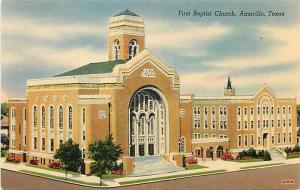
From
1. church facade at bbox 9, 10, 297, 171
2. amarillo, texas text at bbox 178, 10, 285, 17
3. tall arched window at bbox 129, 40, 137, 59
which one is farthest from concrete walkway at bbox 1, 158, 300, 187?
amarillo, texas text at bbox 178, 10, 285, 17

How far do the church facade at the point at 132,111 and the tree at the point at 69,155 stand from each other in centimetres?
11

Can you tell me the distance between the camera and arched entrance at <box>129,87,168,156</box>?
29.0 ft

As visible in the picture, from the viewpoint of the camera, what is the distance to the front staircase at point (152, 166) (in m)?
8.63

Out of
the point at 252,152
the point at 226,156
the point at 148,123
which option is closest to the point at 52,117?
the point at 148,123

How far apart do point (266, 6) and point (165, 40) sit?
68.8 inches

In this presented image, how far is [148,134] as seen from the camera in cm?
897

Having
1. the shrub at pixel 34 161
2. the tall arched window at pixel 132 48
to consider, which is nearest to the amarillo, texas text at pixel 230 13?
the tall arched window at pixel 132 48

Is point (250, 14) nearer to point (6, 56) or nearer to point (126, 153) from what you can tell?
point (126, 153)

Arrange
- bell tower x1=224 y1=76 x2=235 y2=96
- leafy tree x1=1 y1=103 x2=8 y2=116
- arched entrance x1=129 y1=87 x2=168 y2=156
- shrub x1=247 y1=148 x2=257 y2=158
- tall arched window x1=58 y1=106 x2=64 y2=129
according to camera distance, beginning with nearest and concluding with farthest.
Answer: leafy tree x1=1 y1=103 x2=8 y2=116
tall arched window x1=58 y1=106 x2=64 y2=129
arched entrance x1=129 y1=87 x2=168 y2=156
bell tower x1=224 y1=76 x2=235 y2=96
shrub x1=247 y1=148 x2=257 y2=158

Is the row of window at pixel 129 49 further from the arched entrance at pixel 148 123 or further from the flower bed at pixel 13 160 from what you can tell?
the flower bed at pixel 13 160

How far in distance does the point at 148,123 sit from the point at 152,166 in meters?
0.71

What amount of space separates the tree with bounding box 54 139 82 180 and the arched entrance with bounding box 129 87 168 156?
945mm

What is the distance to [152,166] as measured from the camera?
880 cm

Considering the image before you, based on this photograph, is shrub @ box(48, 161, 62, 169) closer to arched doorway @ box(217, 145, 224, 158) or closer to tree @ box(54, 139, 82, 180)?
tree @ box(54, 139, 82, 180)
